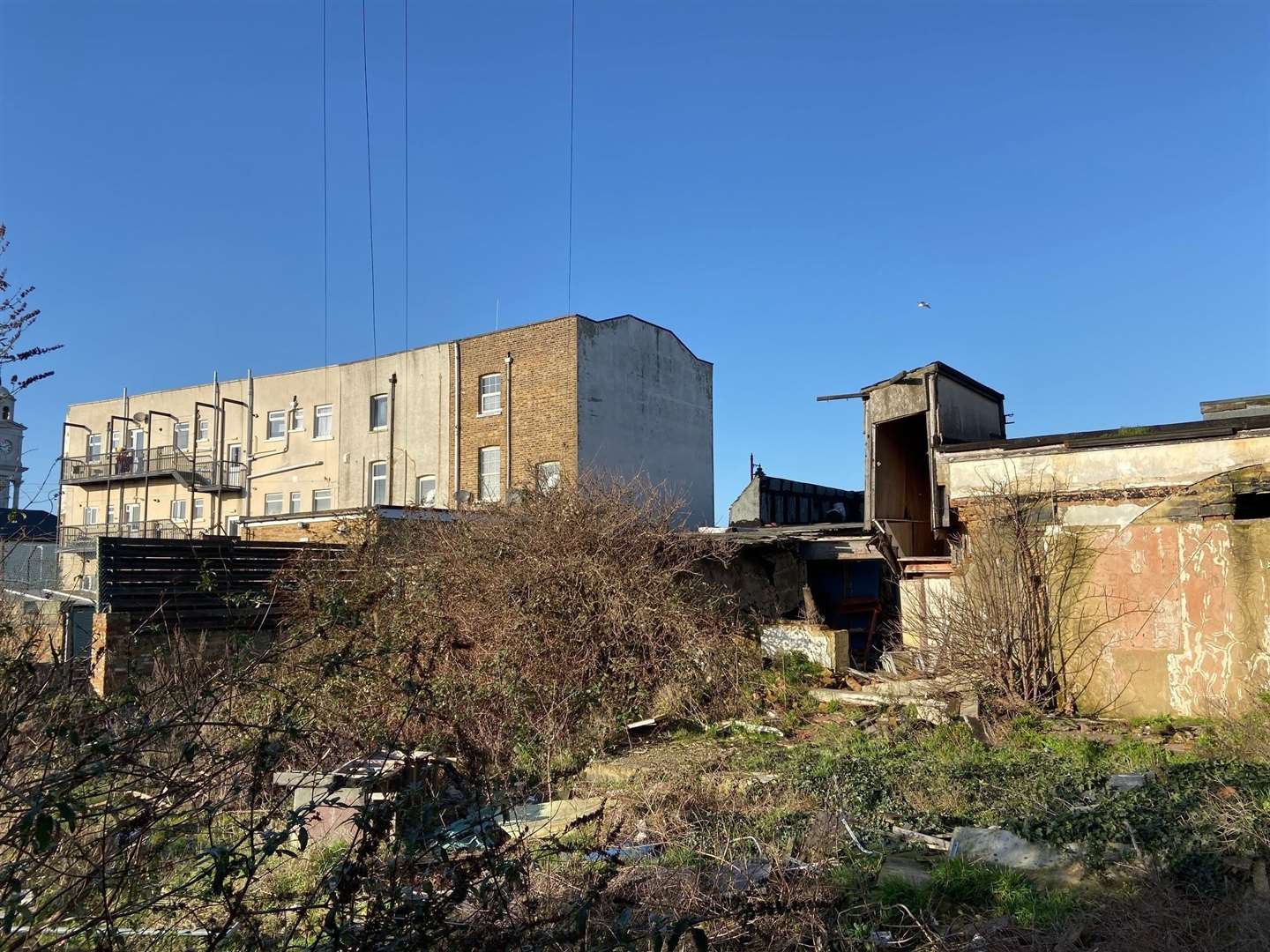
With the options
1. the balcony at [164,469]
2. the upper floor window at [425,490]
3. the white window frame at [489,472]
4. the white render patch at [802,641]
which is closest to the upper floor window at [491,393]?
the white window frame at [489,472]

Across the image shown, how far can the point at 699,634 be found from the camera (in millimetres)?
12484

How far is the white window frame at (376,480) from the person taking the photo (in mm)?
28516

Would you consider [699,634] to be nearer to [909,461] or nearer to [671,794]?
[671,794]

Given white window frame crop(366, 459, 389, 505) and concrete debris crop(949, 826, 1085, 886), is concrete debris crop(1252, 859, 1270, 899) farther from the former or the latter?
white window frame crop(366, 459, 389, 505)

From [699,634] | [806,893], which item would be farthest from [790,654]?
[806,893]

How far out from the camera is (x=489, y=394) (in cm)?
2631

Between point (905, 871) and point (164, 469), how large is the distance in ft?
109

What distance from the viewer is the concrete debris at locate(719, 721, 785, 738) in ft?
36.8

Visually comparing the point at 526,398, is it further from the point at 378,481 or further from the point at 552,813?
the point at 552,813

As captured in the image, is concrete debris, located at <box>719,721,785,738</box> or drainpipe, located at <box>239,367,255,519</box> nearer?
concrete debris, located at <box>719,721,785,738</box>

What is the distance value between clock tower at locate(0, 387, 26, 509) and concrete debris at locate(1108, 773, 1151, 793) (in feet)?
26.5

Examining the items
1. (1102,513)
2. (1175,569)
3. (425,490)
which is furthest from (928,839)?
(425,490)

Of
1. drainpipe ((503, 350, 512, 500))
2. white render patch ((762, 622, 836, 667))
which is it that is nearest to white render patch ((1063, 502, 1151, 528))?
white render patch ((762, 622, 836, 667))

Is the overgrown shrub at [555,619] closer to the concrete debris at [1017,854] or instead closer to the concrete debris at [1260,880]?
the concrete debris at [1017,854]
